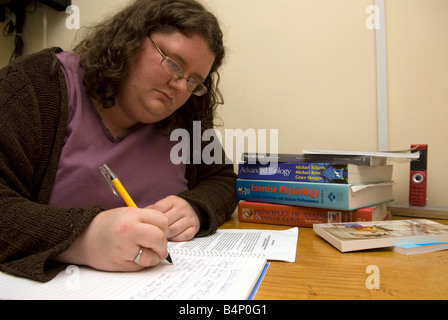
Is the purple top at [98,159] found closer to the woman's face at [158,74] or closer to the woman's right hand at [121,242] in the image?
the woman's face at [158,74]

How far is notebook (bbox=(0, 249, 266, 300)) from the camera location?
0.34m

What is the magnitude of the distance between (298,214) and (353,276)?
12.9 inches

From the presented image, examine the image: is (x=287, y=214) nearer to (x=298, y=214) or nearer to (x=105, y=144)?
(x=298, y=214)

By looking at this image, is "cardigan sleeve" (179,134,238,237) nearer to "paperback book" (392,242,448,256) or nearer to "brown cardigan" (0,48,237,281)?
"brown cardigan" (0,48,237,281)

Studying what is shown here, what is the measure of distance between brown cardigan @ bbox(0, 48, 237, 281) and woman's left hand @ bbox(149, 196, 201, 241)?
0.03m

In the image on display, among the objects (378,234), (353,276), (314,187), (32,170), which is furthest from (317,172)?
(32,170)

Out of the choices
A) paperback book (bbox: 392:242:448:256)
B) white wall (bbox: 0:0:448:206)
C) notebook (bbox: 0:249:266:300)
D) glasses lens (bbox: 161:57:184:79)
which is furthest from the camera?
white wall (bbox: 0:0:448:206)

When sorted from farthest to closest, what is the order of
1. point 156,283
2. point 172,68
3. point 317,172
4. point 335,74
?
point 335,74
point 317,172
point 172,68
point 156,283

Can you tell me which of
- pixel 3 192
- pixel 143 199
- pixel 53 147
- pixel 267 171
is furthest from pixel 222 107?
pixel 3 192

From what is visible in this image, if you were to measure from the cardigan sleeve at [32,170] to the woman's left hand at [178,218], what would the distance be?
0.18 meters

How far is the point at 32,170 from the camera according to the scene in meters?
0.54

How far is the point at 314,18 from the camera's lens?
1020 millimetres

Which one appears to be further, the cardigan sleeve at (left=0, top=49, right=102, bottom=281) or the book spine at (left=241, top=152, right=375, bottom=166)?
the book spine at (left=241, top=152, right=375, bottom=166)

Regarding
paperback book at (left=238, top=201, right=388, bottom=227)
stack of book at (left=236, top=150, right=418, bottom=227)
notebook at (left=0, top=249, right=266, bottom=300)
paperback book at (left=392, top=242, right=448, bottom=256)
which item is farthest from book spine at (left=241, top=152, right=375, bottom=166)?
notebook at (left=0, top=249, right=266, bottom=300)
